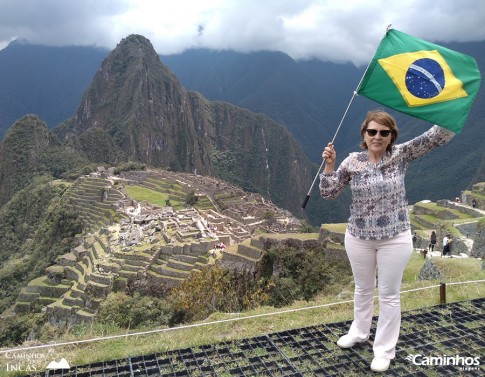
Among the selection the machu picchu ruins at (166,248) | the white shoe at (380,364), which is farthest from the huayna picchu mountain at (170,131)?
the white shoe at (380,364)

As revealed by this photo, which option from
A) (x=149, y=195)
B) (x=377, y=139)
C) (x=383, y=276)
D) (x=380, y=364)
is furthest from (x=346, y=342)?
(x=149, y=195)

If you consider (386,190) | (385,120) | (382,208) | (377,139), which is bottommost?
(382,208)

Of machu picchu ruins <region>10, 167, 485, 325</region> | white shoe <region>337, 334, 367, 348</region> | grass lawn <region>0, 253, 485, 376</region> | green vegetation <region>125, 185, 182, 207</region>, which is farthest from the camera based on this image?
green vegetation <region>125, 185, 182, 207</region>

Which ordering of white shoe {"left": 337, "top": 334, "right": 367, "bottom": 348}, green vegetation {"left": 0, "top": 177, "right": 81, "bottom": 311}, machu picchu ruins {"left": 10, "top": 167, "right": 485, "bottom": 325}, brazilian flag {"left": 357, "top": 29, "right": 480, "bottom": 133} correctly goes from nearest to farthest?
brazilian flag {"left": 357, "top": 29, "right": 480, "bottom": 133}, white shoe {"left": 337, "top": 334, "right": 367, "bottom": 348}, machu picchu ruins {"left": 10, "top": 167, "right": 485, "bottom": 325}, green vegetation {"left": 0, "top": 177, "right": 81, "bottom": 311}

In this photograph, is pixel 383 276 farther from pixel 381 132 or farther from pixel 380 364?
pixel 381 132

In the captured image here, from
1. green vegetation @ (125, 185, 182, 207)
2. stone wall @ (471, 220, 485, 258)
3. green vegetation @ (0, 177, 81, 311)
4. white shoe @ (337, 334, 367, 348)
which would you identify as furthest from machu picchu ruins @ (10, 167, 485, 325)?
white shoe @ (337, 334, 367, 348)

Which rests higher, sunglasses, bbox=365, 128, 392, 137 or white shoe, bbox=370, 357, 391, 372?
sunglasses, bbox=365, 128, 392, 137

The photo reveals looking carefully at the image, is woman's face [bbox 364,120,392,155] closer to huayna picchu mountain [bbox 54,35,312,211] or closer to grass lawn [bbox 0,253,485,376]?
grass lawn [bbox 0,253,485,376]
